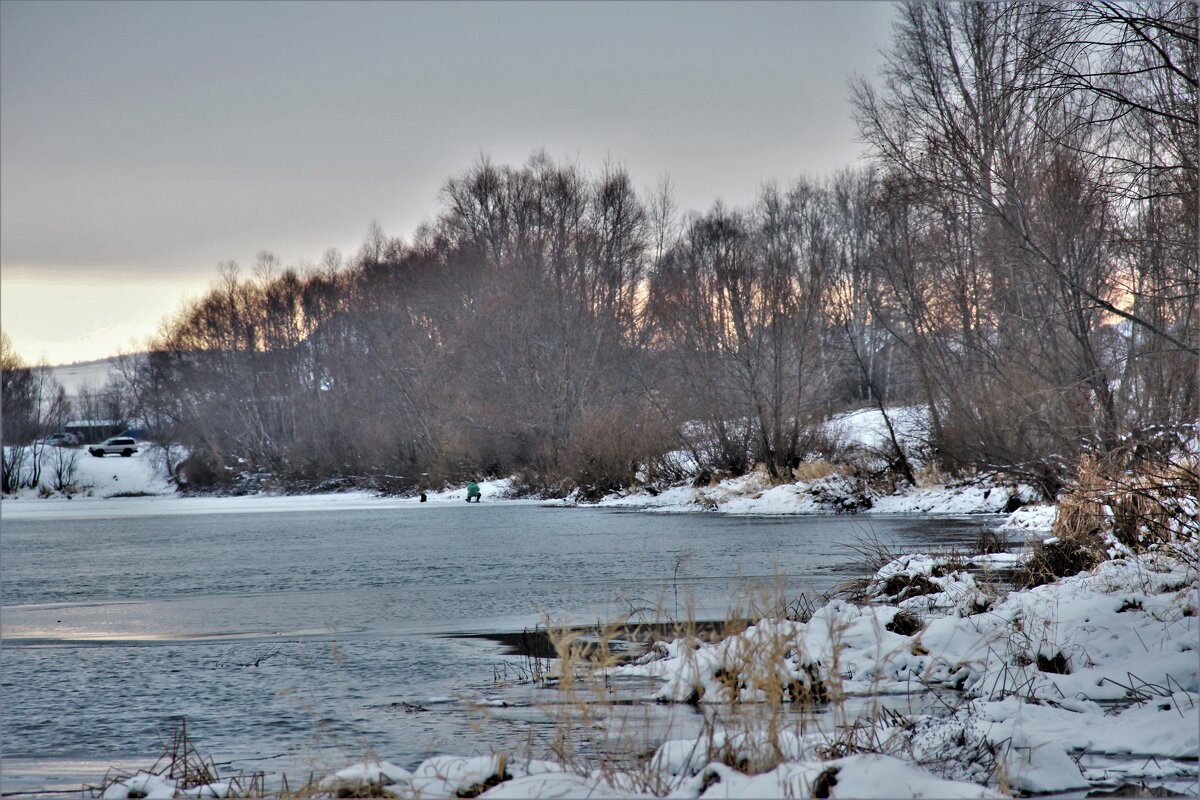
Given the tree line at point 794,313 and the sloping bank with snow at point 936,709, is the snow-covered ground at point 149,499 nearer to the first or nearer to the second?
the tree line at point 794,313

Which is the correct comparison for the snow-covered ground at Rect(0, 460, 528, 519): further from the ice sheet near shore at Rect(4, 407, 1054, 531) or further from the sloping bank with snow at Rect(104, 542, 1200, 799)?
the sloping bank with snow at Rect(104, 542, 1200, 799)

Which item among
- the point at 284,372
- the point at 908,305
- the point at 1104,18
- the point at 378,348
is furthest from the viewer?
the point at 284,372

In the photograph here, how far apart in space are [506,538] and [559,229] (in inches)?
1057

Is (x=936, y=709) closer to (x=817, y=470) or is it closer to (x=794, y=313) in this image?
(x=817, y=470)

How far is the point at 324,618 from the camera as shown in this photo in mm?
10633

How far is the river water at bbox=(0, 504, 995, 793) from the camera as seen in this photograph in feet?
19.3

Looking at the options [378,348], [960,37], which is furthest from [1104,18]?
[378,348]

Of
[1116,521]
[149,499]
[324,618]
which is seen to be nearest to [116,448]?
[149,499]

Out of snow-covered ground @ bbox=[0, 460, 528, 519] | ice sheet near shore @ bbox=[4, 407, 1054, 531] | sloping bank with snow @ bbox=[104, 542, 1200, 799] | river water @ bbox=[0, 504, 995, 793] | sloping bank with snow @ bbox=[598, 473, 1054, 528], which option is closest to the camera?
sloping bank with snow @ bbox=[104, 542, 1200, 799]

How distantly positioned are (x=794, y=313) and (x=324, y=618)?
20882mm

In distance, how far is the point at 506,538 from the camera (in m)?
20.4

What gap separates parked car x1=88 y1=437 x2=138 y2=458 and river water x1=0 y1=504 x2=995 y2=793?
4790 centimetres

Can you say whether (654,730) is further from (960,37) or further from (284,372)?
(284,372)

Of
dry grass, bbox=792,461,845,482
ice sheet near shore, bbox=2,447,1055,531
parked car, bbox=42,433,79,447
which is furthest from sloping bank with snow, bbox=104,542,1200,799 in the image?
parked car, bbox=42,433,79,447
